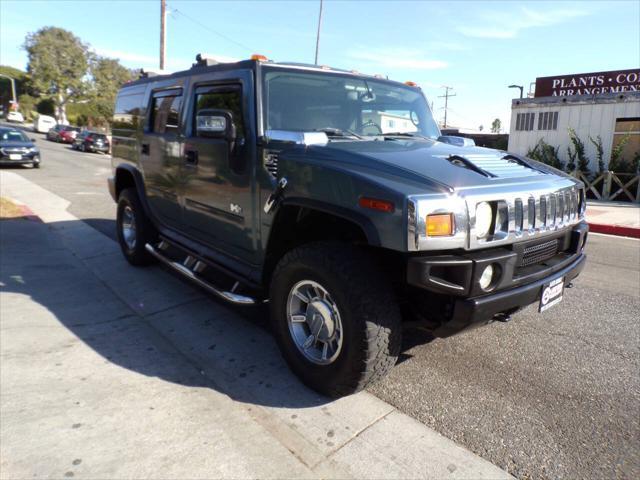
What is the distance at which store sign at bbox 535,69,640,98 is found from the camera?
18484 mm

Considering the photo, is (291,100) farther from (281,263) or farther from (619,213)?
(619,213)

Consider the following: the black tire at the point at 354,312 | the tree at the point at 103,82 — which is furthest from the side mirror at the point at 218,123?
the tree at the point at 103,82

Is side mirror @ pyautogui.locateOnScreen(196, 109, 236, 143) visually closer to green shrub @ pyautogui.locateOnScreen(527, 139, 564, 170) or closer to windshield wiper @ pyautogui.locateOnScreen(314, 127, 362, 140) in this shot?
windshield wiper @ pyautogui.locateOnScreen(314, 127, 362, 140)

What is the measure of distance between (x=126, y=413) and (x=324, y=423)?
3.77 ft

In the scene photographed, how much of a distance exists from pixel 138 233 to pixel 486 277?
4.10 meters

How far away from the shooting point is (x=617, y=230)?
955 cm

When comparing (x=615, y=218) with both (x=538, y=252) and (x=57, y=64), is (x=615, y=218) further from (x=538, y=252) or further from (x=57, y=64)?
(x=57, y=64)

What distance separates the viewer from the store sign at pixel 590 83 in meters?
18.5

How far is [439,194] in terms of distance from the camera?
7.78 ft

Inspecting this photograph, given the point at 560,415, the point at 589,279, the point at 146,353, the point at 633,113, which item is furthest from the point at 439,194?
the point at 633,113

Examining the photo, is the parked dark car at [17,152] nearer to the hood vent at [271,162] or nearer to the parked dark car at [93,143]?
the parked dark car at [93,143]

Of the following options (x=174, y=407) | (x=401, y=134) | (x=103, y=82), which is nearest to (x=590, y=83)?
(x=401, y=134)

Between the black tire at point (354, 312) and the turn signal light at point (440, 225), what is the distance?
435mm

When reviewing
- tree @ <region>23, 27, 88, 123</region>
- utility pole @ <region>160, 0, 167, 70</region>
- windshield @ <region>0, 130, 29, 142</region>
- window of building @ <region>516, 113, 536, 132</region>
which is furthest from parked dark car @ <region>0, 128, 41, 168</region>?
tree @ <region>23, 27, 88, 123</region>
